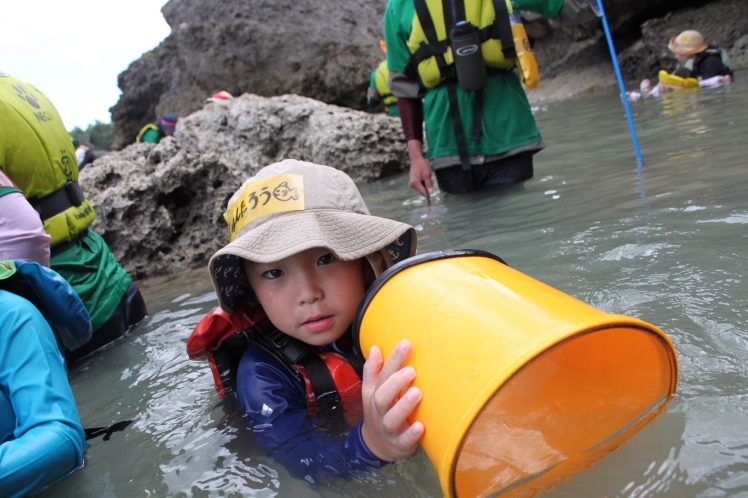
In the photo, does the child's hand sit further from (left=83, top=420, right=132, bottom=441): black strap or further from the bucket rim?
(left=83, top=420, right=132, bottom=441): black strap

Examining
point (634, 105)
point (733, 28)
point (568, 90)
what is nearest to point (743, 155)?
point (634, 105)

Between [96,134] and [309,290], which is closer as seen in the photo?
[309,290]

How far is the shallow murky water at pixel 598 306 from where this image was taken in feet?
4.36

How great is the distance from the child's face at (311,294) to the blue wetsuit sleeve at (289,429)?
7.7 inches

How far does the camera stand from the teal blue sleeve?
148 inches

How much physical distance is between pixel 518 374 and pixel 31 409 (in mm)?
1259

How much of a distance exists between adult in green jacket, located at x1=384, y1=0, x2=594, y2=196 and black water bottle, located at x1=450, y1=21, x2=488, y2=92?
64mm

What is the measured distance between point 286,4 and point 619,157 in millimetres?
12466

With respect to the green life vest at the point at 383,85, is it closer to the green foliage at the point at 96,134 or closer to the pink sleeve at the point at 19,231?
the pink sleeve at the point at 19,231

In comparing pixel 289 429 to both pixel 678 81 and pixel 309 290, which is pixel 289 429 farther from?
pixel 678 81

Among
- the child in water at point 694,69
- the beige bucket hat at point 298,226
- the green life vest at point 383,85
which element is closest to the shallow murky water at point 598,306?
the beige bucket hat at point 298,226

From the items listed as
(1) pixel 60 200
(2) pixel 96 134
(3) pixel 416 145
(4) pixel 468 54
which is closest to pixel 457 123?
(3) pixel 416 145

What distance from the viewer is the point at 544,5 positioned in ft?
12.5

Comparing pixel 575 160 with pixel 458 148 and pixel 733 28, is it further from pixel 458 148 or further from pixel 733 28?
pixel 733 28
